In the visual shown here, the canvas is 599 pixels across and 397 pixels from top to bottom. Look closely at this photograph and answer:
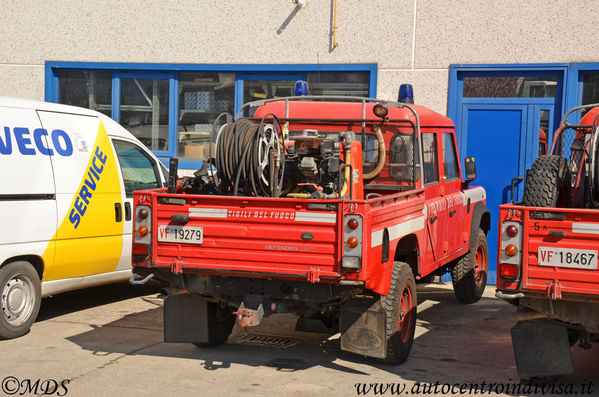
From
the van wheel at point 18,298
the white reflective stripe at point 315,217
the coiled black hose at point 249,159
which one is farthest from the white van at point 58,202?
the white reflective stripe at point 315,217

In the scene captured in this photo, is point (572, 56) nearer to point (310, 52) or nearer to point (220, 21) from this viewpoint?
point (310, 52)

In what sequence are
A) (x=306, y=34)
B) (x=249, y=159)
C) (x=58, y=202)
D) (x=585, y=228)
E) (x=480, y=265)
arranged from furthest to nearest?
(x=306, y=34) → (x=480, y=265) → (x=58, y=202) → (x=249, y=159) → (x=585, y=228)

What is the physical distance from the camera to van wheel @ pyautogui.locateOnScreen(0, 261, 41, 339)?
7516 mm

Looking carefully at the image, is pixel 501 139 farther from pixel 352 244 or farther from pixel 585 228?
pixel 352 244

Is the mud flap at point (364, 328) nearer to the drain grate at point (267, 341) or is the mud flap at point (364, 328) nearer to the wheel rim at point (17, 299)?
the drain grate at point (267, 341)

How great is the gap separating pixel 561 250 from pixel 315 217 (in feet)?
5.74

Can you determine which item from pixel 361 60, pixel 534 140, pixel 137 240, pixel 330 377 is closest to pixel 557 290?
pixel 330 377

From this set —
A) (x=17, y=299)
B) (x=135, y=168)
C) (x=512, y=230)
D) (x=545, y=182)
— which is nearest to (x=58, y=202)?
(x=17, y=299)

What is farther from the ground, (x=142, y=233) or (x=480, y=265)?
(x=142, y=233)

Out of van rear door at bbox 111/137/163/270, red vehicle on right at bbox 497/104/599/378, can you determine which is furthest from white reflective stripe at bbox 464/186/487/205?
van rear door at bbox 111/137/163/270

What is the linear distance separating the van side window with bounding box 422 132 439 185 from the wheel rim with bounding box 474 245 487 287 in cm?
200

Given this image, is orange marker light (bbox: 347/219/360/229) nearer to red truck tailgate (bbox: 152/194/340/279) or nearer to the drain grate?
red truck tailgate (bbox: 152/194/340/279)

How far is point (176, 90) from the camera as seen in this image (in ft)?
42.5

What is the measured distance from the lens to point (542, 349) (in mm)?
6117
